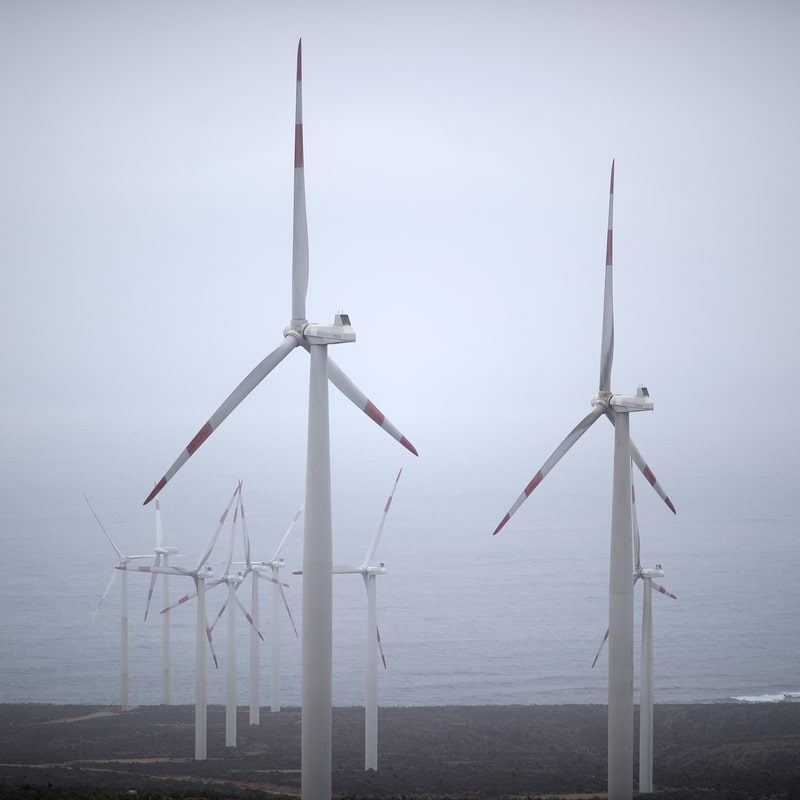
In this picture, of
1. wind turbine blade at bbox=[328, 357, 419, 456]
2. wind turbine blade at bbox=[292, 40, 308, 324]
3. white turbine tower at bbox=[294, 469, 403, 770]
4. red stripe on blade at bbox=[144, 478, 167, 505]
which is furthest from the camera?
white turbine tower at bbox=[294, 469, 403, 770]

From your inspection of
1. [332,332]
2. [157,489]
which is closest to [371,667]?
[332,332]

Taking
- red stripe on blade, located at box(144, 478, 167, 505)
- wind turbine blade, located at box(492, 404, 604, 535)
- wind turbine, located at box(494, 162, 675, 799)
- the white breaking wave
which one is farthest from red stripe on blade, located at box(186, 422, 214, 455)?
the white breaking wave

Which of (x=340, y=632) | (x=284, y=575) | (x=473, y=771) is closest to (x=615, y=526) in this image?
(x=473, y=771)

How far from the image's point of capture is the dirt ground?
1866 inches

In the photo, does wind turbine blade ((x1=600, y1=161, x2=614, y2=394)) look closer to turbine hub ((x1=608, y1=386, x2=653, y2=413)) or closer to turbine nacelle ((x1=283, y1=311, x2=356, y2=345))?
turbine hub ((x1=608, y1=386, x2=653, y2=413))

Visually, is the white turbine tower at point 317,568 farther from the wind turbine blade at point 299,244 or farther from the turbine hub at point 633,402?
the turbine hub at point 633,402

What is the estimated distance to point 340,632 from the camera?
124 m

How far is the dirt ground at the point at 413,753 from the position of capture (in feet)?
156

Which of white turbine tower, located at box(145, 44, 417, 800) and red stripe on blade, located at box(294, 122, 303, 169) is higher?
red stripe on blade, located at box(294, 122, 303, 169)

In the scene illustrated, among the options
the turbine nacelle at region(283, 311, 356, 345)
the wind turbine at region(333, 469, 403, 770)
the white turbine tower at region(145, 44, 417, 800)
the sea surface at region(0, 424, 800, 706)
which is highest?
the turbine nacelle at region(283, 311, 356, 345)

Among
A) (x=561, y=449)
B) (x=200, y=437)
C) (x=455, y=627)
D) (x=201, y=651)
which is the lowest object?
(x=455, y=627)

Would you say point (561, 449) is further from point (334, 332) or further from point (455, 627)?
point (455, 627)

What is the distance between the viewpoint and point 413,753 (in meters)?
61.4

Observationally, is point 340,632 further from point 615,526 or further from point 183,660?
point 615,526
